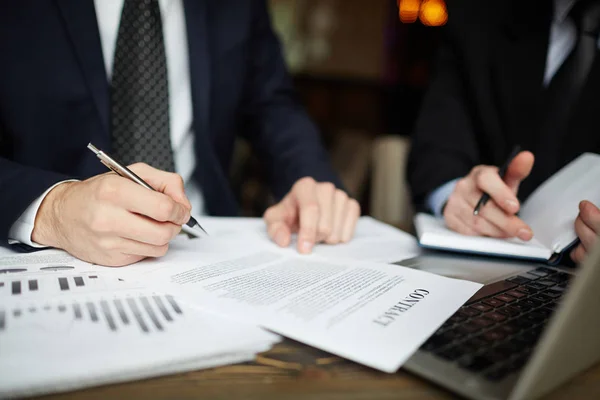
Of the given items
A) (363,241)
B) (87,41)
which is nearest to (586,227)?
(363,241)

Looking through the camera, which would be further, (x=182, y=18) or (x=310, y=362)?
(x=182, y=18)

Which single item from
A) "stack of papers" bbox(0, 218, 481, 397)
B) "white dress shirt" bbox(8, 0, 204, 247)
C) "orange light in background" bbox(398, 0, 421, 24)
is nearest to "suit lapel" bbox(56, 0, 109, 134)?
"white dress shirt" bbox(8, 0, 204, 247)

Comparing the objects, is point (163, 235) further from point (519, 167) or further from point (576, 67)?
point (576, 67)

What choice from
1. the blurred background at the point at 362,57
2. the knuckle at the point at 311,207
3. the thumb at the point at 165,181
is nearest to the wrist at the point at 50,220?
the thumb at the point at 165,181

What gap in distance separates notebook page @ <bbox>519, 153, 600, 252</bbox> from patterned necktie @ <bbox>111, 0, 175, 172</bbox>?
0.75 metres

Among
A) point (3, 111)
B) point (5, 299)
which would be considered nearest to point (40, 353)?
point (5, 299)

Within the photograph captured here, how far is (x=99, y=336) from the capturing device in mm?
378

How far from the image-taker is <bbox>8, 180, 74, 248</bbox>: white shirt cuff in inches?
24.2

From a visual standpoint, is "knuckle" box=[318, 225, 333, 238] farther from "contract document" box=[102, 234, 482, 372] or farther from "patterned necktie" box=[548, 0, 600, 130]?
"patterned necktie" box=[548, 0, 600, 130]

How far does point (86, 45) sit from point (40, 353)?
688 millimetres

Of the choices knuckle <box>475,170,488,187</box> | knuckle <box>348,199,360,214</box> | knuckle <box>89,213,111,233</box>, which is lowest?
knuckle <box>348,199,360,214</box>

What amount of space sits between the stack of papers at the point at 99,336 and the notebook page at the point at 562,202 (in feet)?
1.79

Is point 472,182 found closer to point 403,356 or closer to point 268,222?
point 268,222

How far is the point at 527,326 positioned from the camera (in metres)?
0.44
